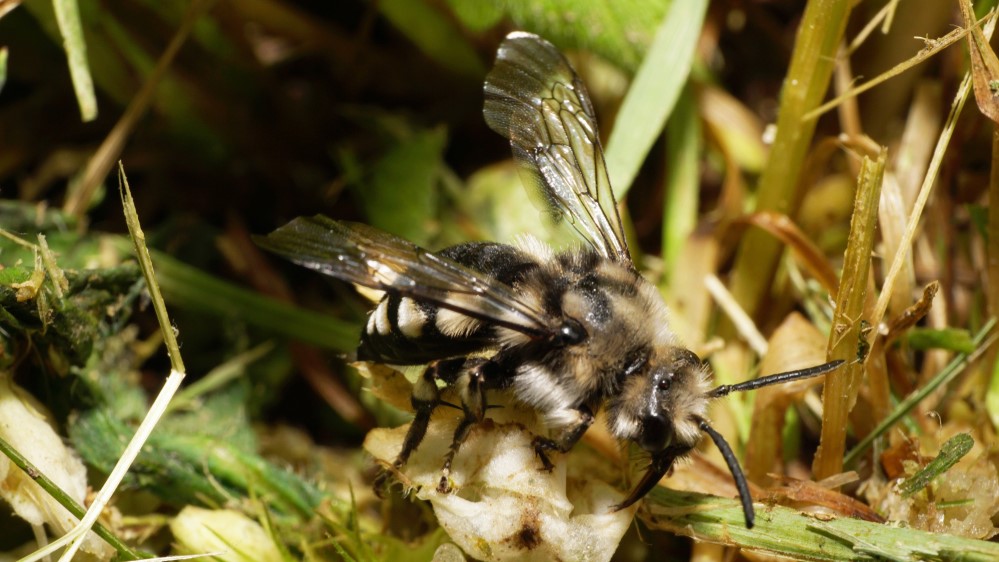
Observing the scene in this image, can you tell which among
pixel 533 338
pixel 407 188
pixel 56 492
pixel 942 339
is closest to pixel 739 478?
pixel 533 338

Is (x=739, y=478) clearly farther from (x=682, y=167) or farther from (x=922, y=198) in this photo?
(x=682, y=167)

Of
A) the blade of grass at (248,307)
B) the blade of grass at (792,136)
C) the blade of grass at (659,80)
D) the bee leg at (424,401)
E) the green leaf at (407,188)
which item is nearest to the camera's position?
the bee leg at (424,401)

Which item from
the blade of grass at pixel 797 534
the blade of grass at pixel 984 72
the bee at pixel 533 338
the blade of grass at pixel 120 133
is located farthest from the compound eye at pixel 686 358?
the blade of grass at pixel 120 133

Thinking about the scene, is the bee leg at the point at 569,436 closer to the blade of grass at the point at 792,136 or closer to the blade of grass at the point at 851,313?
the blade of grass at the point at 851,313

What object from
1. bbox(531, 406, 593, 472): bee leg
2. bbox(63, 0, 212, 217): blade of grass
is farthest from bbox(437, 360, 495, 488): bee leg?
bbox(63, 0, 212, 217): blade of grass

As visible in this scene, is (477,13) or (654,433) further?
(477,13)

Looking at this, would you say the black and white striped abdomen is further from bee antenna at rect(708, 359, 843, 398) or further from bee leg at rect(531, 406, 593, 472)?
bee antenna at rect(708, 359, 843, 398)
